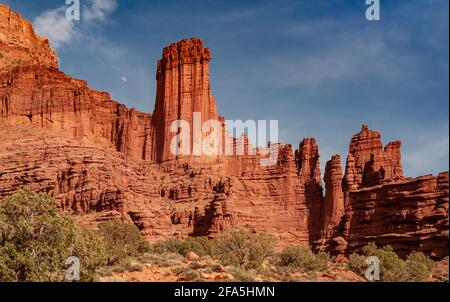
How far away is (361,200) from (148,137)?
5248cm

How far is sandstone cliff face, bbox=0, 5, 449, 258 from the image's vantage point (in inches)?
3164

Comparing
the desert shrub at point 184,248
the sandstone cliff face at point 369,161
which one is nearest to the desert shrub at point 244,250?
the desert shrub at point 184,248

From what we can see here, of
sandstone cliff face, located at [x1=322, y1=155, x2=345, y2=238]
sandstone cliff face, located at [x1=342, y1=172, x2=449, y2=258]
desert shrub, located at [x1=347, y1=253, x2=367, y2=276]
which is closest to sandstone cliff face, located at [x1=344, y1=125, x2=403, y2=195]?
sandstone cliff face, located at [x1=322, y1=155, x2=345, y2=238]

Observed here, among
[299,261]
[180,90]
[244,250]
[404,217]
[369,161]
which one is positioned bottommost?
[299,261]

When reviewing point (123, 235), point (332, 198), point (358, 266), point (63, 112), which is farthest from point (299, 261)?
point (63, 112)

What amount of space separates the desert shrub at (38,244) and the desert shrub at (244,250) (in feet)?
37.3

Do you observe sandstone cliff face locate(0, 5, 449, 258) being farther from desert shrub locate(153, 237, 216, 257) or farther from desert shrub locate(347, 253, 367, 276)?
desert shrub locate(153, 237, 216, 257)

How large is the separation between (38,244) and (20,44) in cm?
13010

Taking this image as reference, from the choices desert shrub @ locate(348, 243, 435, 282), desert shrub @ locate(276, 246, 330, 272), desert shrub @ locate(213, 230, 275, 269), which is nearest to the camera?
desert shrub @ locate(348, 243, 435, 282)

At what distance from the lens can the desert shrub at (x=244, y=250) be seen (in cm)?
3691

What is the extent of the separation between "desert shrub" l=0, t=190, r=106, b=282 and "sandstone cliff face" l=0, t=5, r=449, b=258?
161 ft

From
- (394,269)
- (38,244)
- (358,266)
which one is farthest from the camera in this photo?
(358,266)

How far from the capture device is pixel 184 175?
357 feet

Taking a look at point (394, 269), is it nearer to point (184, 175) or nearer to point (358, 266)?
point (358, 266)
